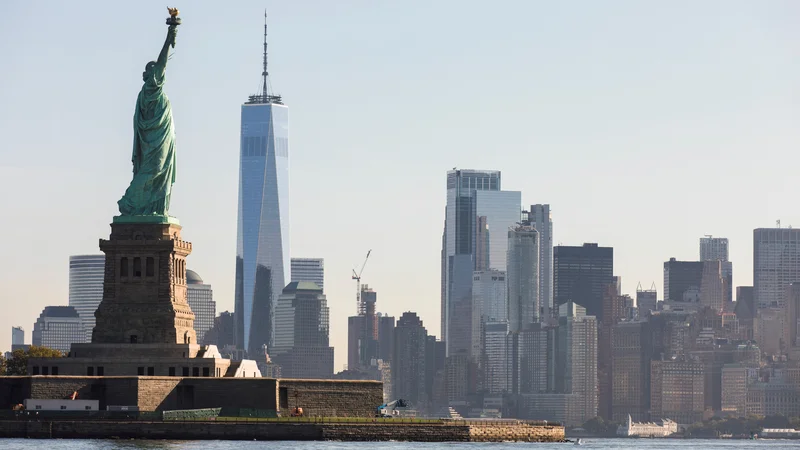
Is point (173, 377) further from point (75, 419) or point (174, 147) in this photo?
point (174, 147)

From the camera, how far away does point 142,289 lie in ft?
478

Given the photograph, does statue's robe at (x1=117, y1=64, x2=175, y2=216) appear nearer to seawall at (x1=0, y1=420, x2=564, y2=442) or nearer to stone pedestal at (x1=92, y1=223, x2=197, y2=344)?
stone pedestal at (x1=92, y1=223, x2=197, y2=344)

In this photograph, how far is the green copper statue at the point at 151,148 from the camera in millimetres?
147500

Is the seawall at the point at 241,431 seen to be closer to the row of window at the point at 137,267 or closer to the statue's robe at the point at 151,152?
the row of window at the point at 137,267

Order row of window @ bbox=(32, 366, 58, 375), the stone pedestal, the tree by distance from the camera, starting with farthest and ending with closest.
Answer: the tree, the stone pedestal, row of window @ bbox=(32, 366, 58, 375)

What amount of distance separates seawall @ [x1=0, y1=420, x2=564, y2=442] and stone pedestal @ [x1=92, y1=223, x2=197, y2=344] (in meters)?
11.5

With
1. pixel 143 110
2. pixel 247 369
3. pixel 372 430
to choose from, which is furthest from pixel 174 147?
pixel 372 430

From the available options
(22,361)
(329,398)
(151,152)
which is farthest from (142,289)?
(22,361)

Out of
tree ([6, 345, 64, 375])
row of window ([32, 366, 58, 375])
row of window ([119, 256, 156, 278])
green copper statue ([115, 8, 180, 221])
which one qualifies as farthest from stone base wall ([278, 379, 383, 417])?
tree ([6, 345, 64, 375])

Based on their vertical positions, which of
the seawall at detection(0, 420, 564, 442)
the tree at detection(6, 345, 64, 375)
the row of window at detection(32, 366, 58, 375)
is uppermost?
the tree at detection(6, 345, 64, 375)

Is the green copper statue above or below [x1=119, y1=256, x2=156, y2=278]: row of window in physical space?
above

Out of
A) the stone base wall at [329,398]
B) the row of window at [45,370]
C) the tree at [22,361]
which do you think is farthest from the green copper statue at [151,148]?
the tree at [22,361]

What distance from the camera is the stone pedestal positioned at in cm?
14462

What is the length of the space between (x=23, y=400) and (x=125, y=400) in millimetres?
6967
